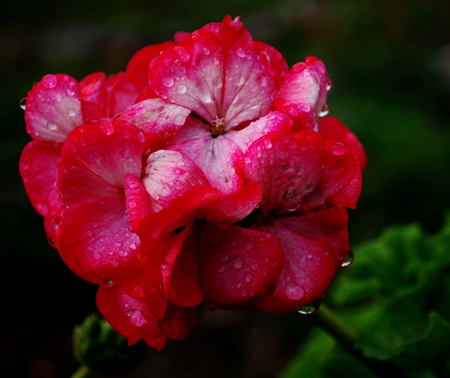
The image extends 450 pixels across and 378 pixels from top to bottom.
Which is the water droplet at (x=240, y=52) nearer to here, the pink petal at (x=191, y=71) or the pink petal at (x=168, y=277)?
the pink petal at (x=191, y=71)

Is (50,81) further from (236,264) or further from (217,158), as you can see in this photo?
(236,264)

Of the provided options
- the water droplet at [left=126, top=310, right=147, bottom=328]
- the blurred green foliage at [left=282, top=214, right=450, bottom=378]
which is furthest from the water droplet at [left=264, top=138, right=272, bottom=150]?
the blurred green foliage at [left=282, top=214, right=450, bottom=378]

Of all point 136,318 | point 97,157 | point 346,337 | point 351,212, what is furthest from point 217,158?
point 351,212

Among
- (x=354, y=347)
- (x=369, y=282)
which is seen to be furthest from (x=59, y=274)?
(x=354, y=347)

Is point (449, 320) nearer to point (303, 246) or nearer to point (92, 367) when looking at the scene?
point (303, 246)

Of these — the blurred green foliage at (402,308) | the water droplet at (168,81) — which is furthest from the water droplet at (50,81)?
the blurred green foliage at (402,308)
